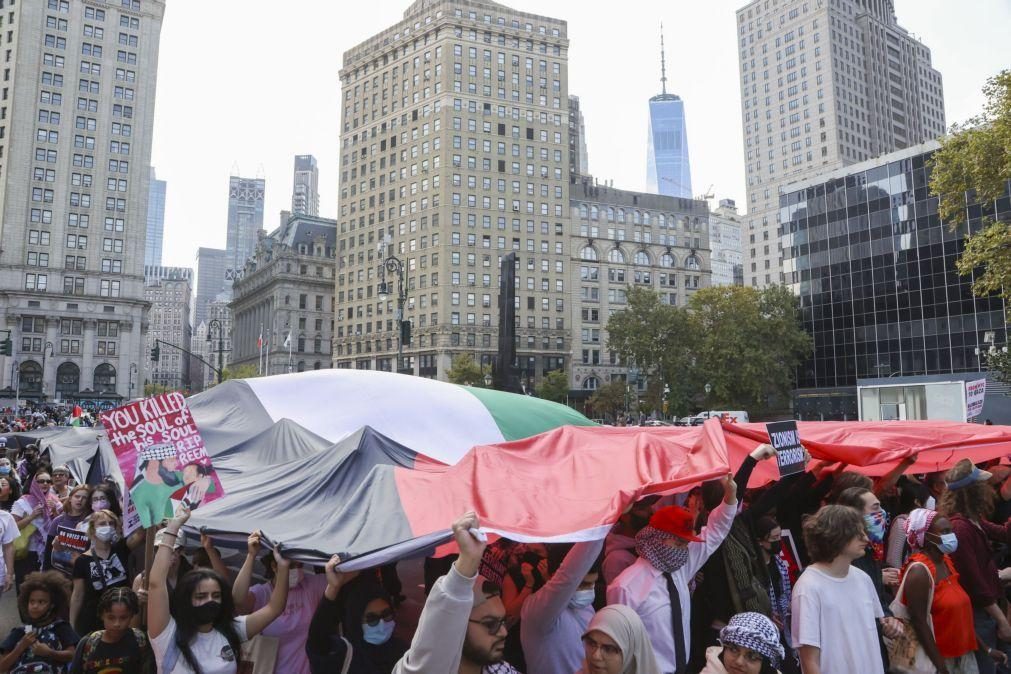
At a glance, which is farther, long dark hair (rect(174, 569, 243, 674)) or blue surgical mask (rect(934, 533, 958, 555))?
blue surgical mask (rect(934, 533, 958, 555))

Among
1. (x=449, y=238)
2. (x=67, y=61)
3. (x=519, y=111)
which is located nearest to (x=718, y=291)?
(x=449, y=238)

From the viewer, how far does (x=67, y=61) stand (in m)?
93.7

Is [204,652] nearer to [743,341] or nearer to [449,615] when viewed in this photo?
[449,615]

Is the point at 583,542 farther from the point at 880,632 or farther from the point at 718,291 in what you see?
the point at 718,291

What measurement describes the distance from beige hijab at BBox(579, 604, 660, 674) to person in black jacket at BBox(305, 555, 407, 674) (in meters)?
1.83

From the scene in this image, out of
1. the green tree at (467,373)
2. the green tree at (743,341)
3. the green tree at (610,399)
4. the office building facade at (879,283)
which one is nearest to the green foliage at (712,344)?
the green tree at (743,341)

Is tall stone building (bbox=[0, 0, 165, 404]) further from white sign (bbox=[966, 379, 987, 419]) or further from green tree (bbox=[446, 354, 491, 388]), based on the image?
white sign (bbox=[966, 379, 987, 419])

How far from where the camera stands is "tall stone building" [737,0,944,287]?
122m

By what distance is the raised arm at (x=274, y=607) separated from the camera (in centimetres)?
519

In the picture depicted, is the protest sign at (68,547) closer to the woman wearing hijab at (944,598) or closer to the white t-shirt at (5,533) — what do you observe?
the white t-shirt at (5,533)

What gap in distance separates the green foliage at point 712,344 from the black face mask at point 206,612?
202 feet

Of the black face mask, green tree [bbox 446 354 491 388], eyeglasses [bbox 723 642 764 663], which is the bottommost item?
the black face mask

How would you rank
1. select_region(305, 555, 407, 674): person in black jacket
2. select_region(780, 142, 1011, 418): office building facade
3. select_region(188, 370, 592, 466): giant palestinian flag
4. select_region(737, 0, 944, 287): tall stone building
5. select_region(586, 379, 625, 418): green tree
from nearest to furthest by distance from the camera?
select_region(305, 555, 407, 674): person in black jacket < select_region(188, 370, 592, 466): giant palestinian flag < select_region(780, 142, 1011, 418): office building facade < select_region(586, 379, 625, 418): green tree < select_region(737, 0, 944, 287): tall stone building

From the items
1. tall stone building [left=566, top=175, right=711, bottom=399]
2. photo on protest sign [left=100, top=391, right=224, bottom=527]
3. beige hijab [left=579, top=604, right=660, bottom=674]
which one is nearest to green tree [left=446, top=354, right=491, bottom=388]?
tall stone building [left=566, top=175, right=711, bottom=399]
